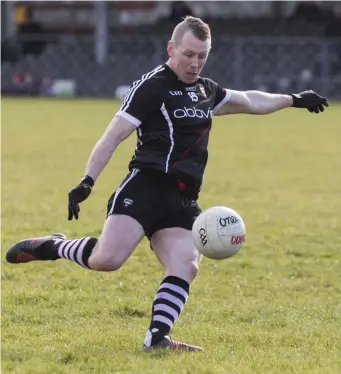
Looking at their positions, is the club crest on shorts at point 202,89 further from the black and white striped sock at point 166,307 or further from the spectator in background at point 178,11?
the spectator in background at point 178,11

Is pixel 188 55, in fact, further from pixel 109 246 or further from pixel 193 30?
pixel 109 246

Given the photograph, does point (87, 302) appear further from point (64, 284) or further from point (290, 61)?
point (290, 61)

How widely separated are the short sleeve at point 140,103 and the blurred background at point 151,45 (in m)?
33.9

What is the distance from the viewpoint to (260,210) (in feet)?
42.0

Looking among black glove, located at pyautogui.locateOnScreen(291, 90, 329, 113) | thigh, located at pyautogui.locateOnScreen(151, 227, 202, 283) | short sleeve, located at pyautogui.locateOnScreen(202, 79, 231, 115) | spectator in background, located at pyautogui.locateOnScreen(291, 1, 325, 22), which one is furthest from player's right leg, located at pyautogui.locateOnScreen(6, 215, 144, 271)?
spectator in background, located at pyautogui.locateOnScreen(291, 1, 325, 22)

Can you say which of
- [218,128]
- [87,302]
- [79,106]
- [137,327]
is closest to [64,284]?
[87,302]

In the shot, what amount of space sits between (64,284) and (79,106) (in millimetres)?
29303

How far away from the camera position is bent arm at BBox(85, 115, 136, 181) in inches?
248

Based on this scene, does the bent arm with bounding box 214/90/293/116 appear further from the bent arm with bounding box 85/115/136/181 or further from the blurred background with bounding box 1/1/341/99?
the blurred background with bounding box 1/1/341/99

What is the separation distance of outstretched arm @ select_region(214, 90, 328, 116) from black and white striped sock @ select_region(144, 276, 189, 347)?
1.39 metres

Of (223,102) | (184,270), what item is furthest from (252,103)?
(184,270)

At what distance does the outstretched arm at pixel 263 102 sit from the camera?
700cm

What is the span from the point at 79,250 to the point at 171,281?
773mm

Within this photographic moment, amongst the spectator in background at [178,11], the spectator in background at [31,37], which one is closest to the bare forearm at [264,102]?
the spectator in background at [178,11]
